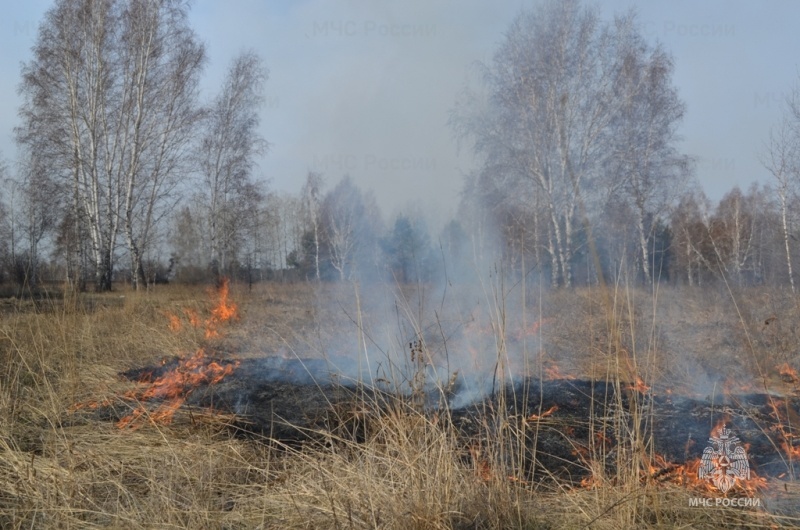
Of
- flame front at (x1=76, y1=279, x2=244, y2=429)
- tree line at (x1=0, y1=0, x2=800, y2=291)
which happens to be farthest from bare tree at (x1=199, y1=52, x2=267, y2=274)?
flame front at (x1=76, y1=279, x2=244, y2=429)

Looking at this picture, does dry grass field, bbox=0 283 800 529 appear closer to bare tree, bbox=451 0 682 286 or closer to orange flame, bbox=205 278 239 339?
orange flame, bbox=205 278 239 339

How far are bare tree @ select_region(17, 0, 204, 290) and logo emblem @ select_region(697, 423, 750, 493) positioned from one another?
48.8 feet

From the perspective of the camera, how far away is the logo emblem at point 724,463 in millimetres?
2668

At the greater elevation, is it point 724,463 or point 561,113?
point 561,113

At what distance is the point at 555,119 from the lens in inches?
507

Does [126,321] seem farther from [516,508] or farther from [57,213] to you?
[57,213]

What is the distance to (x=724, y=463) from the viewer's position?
2.87m

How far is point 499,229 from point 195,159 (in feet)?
30.9

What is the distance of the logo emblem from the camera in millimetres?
2668

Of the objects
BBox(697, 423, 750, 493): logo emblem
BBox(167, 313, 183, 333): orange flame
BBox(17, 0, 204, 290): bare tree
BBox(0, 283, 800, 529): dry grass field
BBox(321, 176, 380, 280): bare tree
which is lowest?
BBox(697, 423, 750, 493): logo emblem

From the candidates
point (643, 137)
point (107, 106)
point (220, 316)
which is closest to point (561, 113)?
point (643, 137)

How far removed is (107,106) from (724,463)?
1650 cm

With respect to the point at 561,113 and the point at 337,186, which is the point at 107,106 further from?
the point at 561,113

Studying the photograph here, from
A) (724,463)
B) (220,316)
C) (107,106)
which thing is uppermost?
(107,106)
